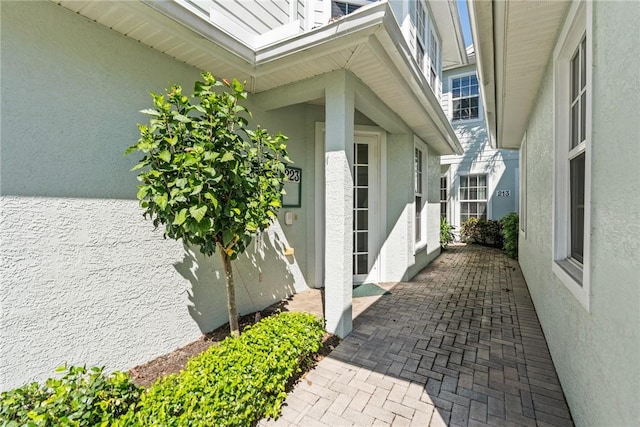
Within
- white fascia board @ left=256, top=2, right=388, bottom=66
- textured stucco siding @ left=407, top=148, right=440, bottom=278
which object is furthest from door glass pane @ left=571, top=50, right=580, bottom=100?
textured stucco siding @ left=407, top=148, right=440, bottom=278

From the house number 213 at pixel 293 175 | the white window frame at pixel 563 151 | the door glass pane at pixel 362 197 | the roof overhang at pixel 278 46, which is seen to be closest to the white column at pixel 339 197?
the roof overhang at pixel 278 46

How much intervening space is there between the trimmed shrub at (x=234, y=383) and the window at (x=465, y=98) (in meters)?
11.0

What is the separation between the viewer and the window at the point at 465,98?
34.9 feet

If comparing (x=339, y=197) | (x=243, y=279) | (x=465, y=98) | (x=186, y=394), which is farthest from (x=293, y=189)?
(x=465, y=98)

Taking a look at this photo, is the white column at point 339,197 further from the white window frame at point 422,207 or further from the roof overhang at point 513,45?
the white window frame at point 422,207

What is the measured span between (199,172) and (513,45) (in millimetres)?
3454

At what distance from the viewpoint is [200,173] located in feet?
7.55

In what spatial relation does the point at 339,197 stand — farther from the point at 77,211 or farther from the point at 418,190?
the point at 418,190

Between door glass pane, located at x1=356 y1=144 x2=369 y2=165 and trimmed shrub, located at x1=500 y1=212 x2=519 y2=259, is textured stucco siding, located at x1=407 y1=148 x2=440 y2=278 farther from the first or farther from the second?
door glass pane, located at x1=356 y1=144 x2=369 y2=165

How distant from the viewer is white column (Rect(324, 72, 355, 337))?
10.7ft

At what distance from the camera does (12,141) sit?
2.07 m

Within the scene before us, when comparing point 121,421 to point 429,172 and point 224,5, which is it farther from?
point 429,172

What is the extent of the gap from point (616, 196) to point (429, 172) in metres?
6.48

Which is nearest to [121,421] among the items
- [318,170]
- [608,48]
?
[608,48]
